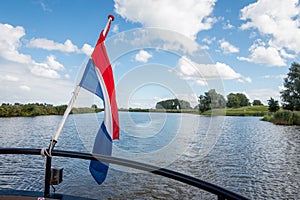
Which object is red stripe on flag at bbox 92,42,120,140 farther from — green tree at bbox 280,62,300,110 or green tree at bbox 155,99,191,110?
green tree at bbox 280,62,300,110

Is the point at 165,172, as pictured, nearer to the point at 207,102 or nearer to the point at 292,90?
the point at 207,102

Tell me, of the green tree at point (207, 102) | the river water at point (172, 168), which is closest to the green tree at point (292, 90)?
the river water at point (172, 168)

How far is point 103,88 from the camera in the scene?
6.89 ft

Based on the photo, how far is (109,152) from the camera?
2.05 m

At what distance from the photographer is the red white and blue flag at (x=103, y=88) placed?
2.02 m

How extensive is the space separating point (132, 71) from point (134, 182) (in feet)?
15.1

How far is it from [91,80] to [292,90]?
43415 millimetres

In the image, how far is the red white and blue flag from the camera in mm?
2023

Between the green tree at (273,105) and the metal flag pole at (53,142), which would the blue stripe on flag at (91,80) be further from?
the green tree at (273,105)

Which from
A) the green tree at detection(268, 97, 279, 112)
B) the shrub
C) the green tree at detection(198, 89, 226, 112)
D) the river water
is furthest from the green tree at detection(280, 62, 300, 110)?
the green tree at detection(198, 89, 226, 112)

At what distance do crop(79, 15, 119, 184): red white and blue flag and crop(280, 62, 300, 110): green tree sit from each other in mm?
41728

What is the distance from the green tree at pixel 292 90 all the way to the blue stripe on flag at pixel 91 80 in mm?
41770

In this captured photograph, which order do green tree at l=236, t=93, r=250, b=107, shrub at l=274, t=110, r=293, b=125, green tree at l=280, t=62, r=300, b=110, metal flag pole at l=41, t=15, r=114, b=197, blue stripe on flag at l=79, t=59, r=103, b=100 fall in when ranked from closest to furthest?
metal flag pole at l=41, t=15, r=114, b=197
blue stripe on flag at l=79, t=59, r=103, b=100
shrub at l=274, t=110, r=293, b=125
green tree at l=280, t=62, r=300, b=110
green tree at l=236, t=93, r=250, b=107

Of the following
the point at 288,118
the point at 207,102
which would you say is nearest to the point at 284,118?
the point at 288,118
